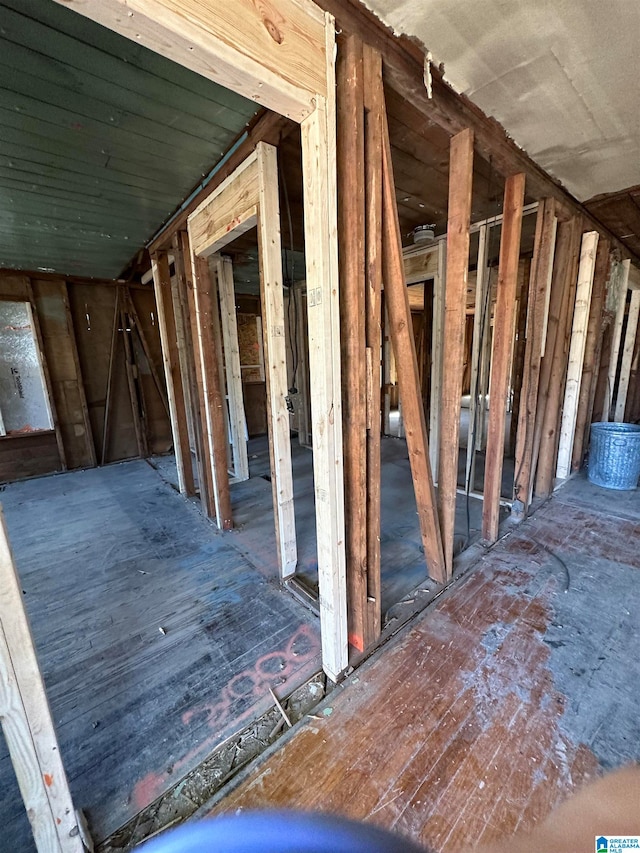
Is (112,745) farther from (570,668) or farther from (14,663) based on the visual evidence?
(570,668)

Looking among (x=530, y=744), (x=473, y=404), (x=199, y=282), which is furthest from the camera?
(x=473, y=404)

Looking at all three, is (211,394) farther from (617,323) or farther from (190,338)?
(617,323)

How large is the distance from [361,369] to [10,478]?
5.05 m

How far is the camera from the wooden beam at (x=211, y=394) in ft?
8.54

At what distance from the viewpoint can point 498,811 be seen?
1.04 meters

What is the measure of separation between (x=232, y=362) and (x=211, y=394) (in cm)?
114

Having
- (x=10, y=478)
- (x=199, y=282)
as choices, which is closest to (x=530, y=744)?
(x=199, y=282)

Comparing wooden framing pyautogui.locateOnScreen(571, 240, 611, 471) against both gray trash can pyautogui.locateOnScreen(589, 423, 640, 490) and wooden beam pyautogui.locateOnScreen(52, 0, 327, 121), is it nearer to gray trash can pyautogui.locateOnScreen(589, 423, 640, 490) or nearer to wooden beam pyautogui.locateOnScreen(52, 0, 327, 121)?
gray trash can pyautogui.locateOnScreen(589, 423, 640, 490)

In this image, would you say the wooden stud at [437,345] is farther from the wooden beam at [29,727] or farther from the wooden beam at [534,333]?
the wooden beam at [29,727]

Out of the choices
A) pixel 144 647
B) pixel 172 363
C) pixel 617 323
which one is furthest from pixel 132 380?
pixel 617 323

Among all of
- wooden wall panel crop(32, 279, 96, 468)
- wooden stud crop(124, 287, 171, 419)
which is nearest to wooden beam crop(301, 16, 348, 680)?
wooden stud crop(124, 287, 171, 419)

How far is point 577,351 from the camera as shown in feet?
10.6

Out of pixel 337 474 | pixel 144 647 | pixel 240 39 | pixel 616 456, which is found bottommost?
pixel 144 647

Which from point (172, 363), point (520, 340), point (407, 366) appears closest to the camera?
point (407, 366)
